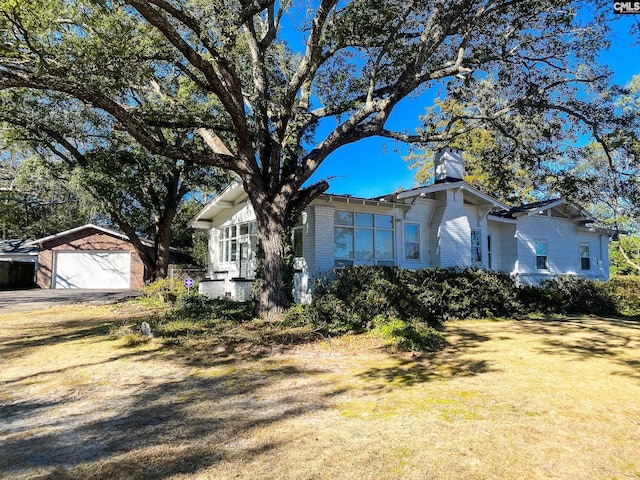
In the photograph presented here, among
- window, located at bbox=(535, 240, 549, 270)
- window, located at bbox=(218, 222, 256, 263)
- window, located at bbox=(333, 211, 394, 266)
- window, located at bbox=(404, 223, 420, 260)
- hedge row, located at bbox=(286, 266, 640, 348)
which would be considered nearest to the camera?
hedge row, located at bbox=(286, 266, 640, 348)

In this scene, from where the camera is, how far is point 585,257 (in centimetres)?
2006

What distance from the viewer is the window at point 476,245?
1691 cm

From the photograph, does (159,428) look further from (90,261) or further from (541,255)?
(90,261)

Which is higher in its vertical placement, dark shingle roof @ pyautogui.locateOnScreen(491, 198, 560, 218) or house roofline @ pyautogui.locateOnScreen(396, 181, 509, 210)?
house roofline @ pyautogui.locateOnScreen(396, 181, 509, 210)

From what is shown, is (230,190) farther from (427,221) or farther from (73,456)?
(73,456)

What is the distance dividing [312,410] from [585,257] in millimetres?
20231

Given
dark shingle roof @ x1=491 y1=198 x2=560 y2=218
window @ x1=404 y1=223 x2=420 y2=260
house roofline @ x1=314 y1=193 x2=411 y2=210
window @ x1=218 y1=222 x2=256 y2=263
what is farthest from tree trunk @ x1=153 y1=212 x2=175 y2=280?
dark shingle roof @ x1=491 y1=198 x2=560 y2=218

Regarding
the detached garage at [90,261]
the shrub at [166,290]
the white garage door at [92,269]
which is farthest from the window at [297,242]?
the white garage door at [92,269]

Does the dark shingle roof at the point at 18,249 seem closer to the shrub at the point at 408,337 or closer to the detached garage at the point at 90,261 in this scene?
the detached garage at the point at 90,261

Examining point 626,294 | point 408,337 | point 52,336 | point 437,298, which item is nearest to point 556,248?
point 626,294

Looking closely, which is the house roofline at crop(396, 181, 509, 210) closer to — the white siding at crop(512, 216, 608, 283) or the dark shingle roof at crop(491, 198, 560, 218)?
the dark shingle roof at crop(491, 198, 560, 218)

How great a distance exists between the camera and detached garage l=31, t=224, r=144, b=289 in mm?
29391

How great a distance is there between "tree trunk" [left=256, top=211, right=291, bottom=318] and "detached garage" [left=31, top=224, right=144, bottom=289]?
22.1m

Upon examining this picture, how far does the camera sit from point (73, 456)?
3502 mm
